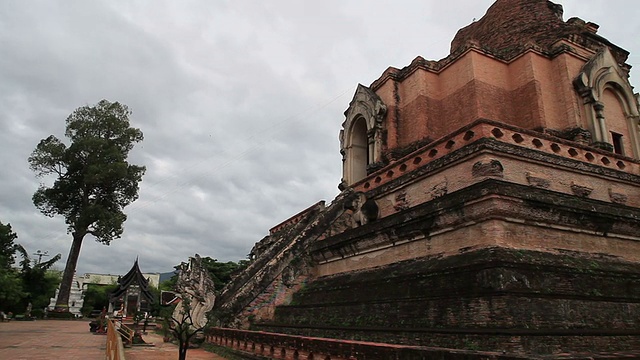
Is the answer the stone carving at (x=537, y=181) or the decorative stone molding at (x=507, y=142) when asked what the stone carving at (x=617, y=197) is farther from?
the stone carving at (x=537, y=181)

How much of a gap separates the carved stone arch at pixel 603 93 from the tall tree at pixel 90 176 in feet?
Result: 102

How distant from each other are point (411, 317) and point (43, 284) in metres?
45.2

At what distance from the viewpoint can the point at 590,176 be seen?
33.5 ft

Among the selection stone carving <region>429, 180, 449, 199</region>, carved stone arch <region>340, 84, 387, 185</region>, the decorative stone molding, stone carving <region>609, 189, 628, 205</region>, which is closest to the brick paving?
carved stone arch <region>340, 84, 387, 185</region>

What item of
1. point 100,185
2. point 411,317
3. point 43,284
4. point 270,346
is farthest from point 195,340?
point 43,284

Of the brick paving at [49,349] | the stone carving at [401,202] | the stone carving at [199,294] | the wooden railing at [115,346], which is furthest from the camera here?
the stone carving at [199,294]

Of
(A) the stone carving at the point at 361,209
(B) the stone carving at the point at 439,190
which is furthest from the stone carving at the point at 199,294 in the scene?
(B) the stone carving at the point at 439,190

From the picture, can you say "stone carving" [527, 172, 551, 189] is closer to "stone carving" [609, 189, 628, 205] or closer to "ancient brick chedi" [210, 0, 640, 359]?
"ancient brick chedi" [210, 0, 640, 359]

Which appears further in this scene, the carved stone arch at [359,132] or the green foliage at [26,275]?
the green foliage at [26,275]

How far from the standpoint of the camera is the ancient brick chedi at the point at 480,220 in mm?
6270

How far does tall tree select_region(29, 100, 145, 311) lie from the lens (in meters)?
34.2

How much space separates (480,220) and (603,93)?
29.8 ft

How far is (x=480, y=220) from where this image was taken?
728 cm

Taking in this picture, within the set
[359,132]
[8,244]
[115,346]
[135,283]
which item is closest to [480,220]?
[115,346]
